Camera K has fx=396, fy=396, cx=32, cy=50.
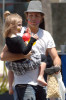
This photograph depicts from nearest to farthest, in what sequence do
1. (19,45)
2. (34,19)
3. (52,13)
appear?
(19,45) < (34,19) < (52,13)

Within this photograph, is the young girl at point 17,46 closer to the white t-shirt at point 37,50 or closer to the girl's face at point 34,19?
the white t-shirt at point 37,50

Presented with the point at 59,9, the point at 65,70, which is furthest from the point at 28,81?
Result: the point at 59,9

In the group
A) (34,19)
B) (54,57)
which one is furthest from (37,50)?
(34,19)

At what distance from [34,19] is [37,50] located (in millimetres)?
300

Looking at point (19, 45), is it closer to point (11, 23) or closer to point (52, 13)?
point (11, 23)

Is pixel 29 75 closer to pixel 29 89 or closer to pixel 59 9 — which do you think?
pixel 29 89

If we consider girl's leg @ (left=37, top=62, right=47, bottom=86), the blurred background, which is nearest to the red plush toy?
girl's leg @ (left=37, top=62, right=47, bottom=86)

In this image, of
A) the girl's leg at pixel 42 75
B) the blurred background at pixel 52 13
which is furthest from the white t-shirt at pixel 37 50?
the blurred background at pixel 52 13

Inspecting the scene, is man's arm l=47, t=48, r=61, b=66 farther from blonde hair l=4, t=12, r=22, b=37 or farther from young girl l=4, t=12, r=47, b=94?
blonde hair l=4, t=12, r=22, b=37

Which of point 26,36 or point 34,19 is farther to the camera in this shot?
point 34,19

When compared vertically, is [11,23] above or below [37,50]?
above

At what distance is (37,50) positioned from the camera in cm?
377

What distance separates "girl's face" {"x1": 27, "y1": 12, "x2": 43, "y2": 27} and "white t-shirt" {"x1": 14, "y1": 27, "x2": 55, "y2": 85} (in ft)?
0.30

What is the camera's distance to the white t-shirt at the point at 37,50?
370cm
